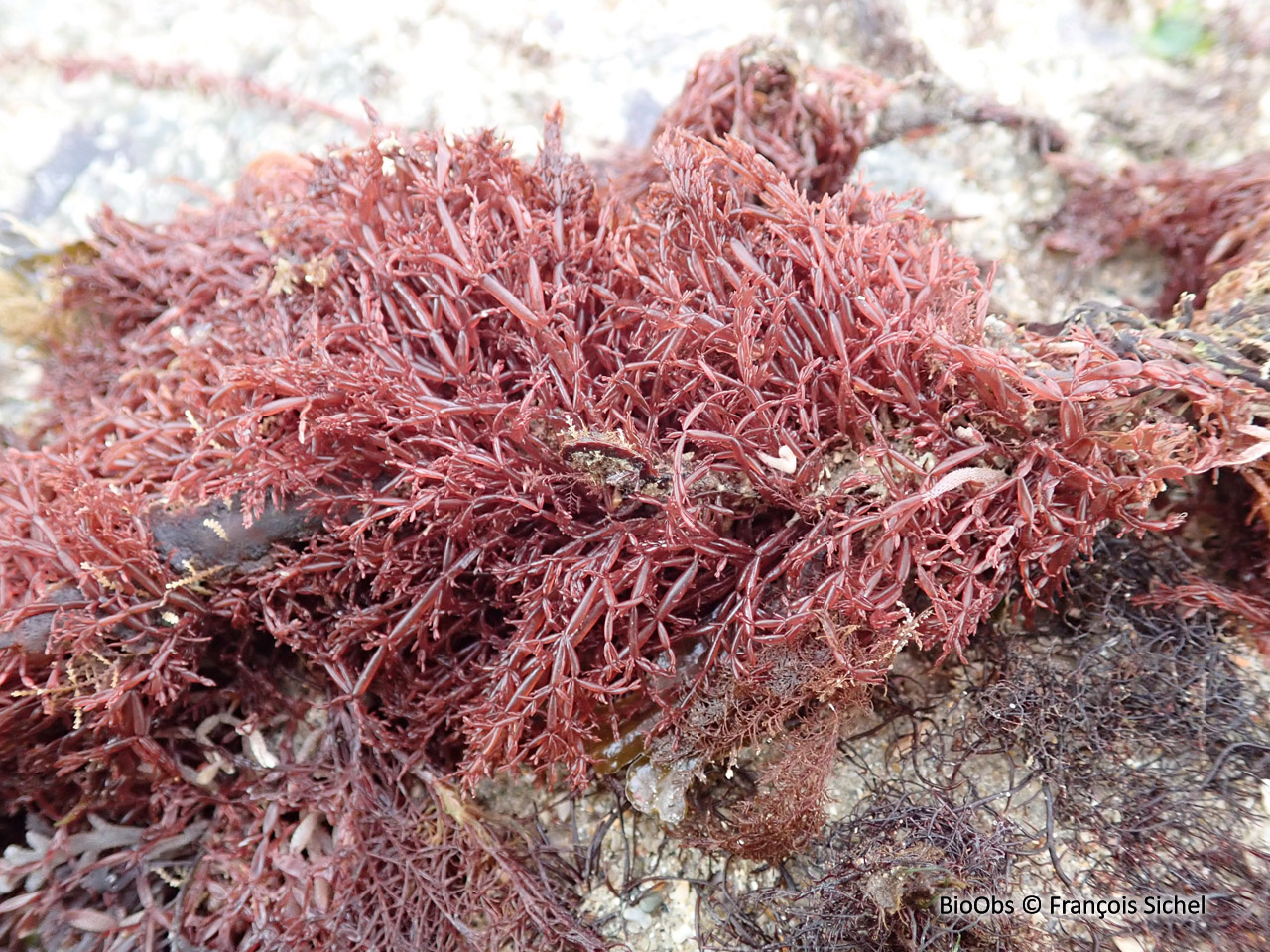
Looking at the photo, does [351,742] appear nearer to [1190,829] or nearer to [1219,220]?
[1190,829]

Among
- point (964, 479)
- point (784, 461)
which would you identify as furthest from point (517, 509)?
point (964, 479)

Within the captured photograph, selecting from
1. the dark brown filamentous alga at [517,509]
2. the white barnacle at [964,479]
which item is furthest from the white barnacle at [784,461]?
the white barnacle at [964,479]

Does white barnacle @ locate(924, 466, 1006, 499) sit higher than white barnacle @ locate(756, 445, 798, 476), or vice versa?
white barnacle @ locate(756, 445, 798, 476)

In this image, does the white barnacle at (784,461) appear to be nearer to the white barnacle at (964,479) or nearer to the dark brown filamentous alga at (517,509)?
the dark brown filamentous alga at (517,509)

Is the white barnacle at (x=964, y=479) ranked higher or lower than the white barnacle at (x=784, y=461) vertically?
lower

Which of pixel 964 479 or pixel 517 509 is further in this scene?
pixel 517 509

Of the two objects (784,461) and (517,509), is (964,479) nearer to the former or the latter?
(784,461)

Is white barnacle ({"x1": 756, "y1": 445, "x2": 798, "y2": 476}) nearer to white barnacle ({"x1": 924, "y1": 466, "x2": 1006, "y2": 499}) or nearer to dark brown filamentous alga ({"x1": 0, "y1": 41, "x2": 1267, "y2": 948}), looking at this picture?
dark brown filamentous alga ({"x1": 0, "y1": 41, "x2": 1267, "y2": 948})

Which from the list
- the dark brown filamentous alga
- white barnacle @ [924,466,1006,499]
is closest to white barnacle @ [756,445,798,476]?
the dark brown filamentous alga

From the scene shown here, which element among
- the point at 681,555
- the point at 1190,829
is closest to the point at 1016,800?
the point at 1190,829
